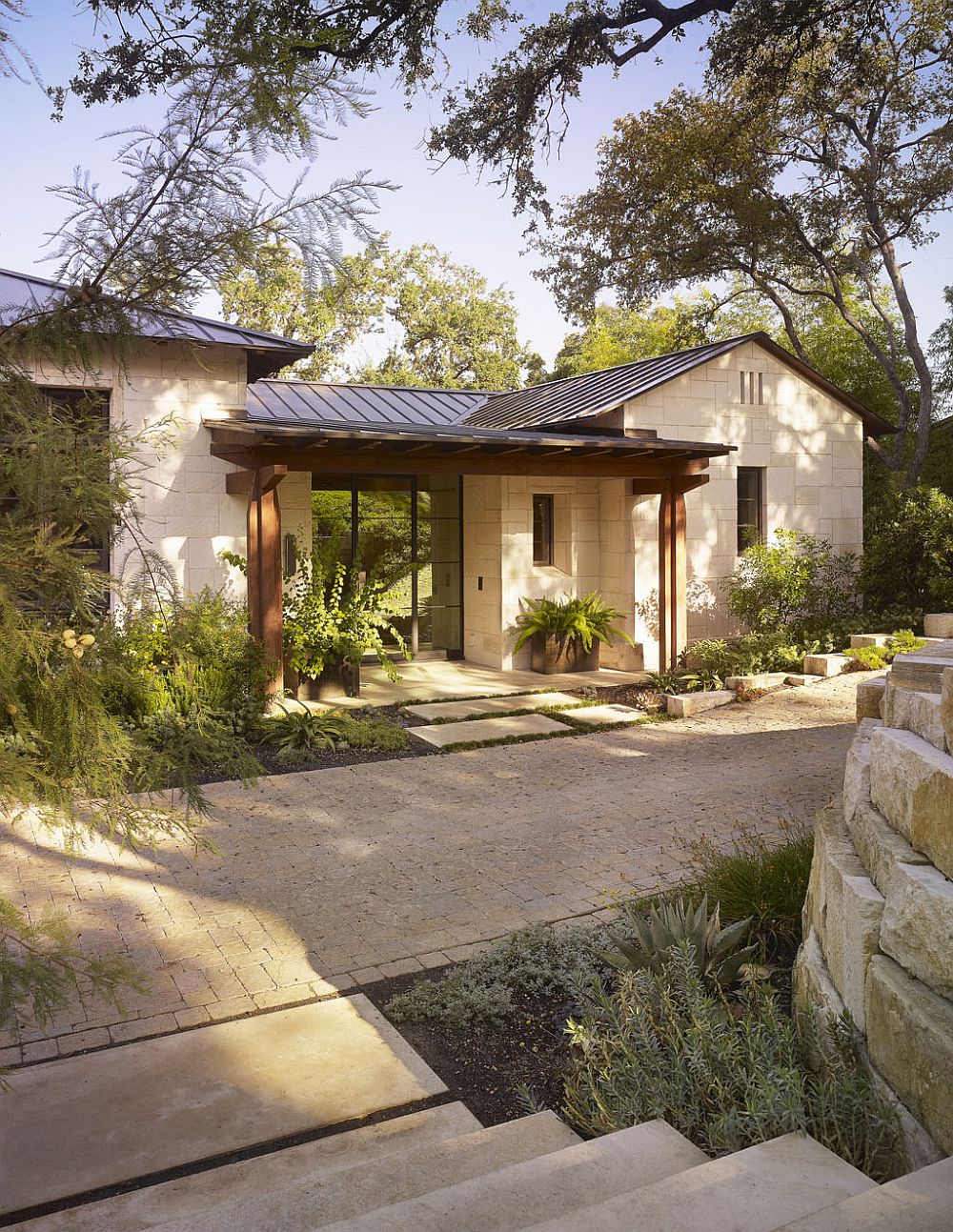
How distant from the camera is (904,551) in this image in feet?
43.8

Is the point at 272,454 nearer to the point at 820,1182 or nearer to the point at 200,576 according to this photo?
the point at 200,576

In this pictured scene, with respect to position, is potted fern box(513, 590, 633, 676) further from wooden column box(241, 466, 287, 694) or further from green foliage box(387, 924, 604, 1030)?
green foliage box(387, 924, 604, 1030)

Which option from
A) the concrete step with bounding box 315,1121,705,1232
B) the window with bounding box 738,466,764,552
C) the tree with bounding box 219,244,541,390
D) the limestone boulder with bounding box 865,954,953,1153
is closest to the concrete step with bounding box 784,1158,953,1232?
the limestone boulder with bounding box 865,954,953,1153

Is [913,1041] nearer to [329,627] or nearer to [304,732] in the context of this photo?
[304,732]

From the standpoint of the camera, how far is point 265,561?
10.2 meters

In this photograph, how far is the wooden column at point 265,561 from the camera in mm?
10172

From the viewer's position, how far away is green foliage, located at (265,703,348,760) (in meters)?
8.90

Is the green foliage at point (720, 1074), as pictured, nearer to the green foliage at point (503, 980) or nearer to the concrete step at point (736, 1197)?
the concrete step at point (736, 1197)

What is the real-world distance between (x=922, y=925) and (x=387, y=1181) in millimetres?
1583

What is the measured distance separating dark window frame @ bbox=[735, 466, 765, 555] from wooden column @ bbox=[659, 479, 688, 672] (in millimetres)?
1961

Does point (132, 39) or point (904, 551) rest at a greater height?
point (132, 39)

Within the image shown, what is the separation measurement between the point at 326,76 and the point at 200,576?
8.78 metres

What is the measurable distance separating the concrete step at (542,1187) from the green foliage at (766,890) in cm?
153

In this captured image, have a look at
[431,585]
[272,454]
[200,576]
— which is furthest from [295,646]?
[431,585]
